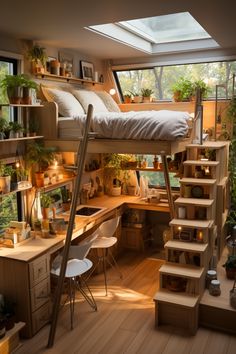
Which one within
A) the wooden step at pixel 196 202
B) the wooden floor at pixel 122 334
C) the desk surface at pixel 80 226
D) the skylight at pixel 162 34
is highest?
the skylight at pixel 162 34

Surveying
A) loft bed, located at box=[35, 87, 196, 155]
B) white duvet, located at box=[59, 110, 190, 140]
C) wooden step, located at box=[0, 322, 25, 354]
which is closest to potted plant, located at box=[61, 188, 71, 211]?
loft bed, located at box=[35, 87, 196, 155]

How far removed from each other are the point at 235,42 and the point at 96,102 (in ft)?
6.31

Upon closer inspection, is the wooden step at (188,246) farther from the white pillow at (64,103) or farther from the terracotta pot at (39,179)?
the white pillow at (64,103)

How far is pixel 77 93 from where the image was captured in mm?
4840

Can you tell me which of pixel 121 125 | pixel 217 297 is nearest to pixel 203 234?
pixel 217 297

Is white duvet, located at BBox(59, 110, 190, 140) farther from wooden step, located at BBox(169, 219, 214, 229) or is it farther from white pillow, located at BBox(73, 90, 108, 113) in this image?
wooden step, located at BBox(169, 219, 214, 229)

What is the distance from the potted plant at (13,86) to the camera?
11.9 feet

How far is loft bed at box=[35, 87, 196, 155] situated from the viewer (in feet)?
12.3

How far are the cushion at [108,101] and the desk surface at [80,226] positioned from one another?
4.45ft

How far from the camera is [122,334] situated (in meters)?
3.51

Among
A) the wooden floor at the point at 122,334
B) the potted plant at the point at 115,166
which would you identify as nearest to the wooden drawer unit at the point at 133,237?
the potted plant at the point at 115,166

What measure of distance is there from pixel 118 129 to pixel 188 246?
1.44 m

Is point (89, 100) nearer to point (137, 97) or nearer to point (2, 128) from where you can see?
point (137, 97)

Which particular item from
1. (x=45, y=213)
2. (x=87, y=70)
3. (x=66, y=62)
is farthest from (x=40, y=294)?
(x=87, y=70)
